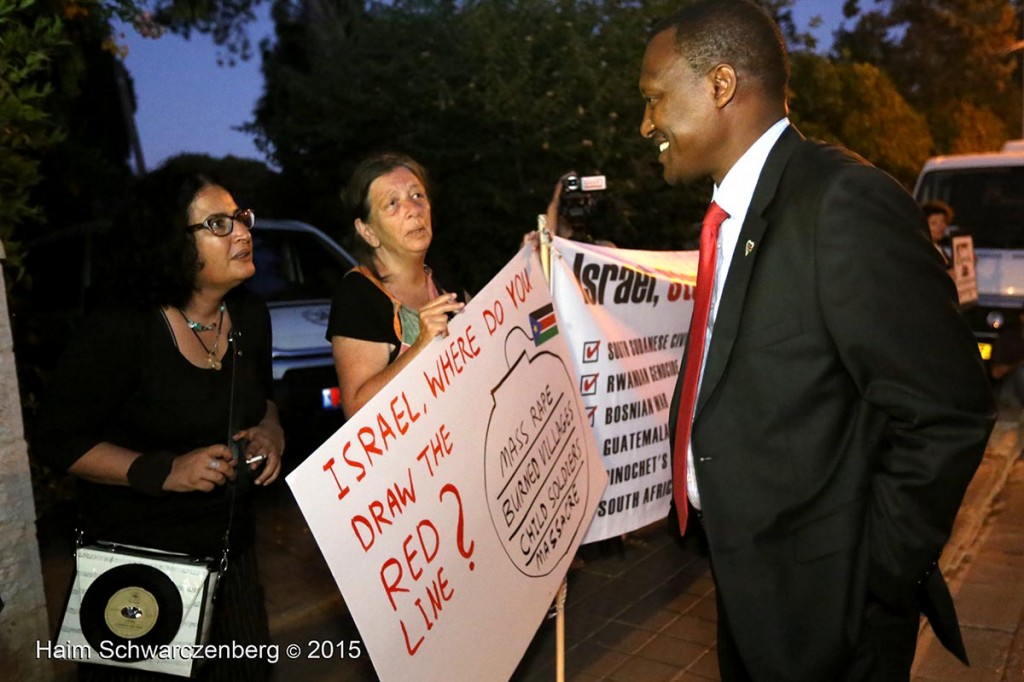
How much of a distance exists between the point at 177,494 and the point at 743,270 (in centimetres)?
171

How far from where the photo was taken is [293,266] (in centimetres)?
701

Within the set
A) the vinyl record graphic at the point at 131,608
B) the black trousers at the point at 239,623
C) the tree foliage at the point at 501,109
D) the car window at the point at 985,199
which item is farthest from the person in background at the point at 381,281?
the car window at the point at 985,199

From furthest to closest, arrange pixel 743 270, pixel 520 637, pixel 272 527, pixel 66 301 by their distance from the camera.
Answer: pixel 66 301
pixel 272 527
pixel 520 637
pixel 743 270

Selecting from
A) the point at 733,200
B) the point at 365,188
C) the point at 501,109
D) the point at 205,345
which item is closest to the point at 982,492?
the point at 365,188

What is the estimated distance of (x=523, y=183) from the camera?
9.04 metres

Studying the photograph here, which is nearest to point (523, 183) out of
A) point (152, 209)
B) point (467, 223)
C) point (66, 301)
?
point (467, 223)

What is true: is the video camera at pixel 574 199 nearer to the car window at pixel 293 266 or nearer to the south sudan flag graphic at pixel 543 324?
the south sudan flag graphic at pixel 543 324

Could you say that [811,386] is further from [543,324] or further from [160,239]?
[160,239]

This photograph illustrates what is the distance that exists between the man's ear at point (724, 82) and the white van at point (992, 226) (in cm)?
687

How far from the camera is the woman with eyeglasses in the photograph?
99.4 inches

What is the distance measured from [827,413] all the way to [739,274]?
325 millimetres

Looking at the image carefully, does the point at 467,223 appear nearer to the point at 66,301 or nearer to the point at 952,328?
the point at 66,301

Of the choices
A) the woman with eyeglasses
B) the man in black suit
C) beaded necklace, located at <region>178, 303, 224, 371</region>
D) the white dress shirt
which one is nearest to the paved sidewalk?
the woman with eyeglasses

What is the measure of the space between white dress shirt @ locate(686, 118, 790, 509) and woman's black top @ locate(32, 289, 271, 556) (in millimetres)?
1417
